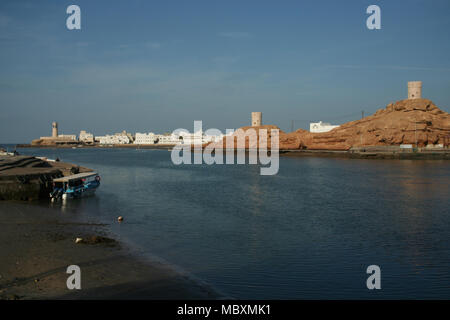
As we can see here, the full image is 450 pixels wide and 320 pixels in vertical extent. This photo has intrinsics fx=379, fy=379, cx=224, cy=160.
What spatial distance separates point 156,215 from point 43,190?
856cm

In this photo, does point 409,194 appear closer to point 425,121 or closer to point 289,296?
point 289,296

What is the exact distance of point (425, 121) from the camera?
78250 millimetres

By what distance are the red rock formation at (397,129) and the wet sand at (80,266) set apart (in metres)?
77.2

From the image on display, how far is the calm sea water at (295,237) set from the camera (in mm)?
9531

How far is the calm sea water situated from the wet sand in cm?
91

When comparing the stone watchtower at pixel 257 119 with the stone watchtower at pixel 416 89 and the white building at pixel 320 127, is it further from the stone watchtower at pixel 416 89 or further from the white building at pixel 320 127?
the stone watchtower at pixel 416 89

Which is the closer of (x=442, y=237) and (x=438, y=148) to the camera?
(x=442, y=237)

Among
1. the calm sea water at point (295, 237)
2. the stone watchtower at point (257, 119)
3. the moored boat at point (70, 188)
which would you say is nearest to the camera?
the calm sea water at point (295, 237)

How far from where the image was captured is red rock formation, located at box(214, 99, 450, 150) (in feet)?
256

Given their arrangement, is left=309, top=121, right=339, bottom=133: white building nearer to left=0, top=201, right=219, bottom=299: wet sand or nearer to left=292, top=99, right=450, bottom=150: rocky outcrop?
left=292, top=99, right=450, bottom=150: rocky outcrop

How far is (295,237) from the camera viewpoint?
576 inches

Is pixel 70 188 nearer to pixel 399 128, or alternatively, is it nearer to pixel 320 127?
pixel 399 128

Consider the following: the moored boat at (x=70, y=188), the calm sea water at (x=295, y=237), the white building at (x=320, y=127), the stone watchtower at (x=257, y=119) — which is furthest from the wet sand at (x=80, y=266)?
the stone watchtower at (x=257, y=119)
